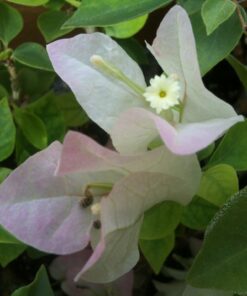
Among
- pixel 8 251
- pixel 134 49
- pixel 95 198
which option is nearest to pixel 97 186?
pixel 95 198

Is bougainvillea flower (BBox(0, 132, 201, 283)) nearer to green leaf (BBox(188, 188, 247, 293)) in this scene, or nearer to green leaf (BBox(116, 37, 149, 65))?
green leaf (BBox(188, 188, 247, 293))

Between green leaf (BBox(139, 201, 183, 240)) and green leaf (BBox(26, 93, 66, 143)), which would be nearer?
green leaf (BBox(139, 201, 183, 240))

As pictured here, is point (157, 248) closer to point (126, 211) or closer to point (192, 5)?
point (126, 211)

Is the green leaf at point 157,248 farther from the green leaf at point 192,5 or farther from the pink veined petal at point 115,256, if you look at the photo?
the green leaf at point 192,5

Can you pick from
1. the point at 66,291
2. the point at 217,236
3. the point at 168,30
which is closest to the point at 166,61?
the point at 168,30

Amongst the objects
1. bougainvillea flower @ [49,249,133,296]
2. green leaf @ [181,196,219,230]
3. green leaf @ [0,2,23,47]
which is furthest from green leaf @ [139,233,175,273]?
green leaf @ [0,2,23,47]

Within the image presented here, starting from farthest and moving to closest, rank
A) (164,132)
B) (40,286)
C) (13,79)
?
(13,79) → (40,286) → (164,132)
